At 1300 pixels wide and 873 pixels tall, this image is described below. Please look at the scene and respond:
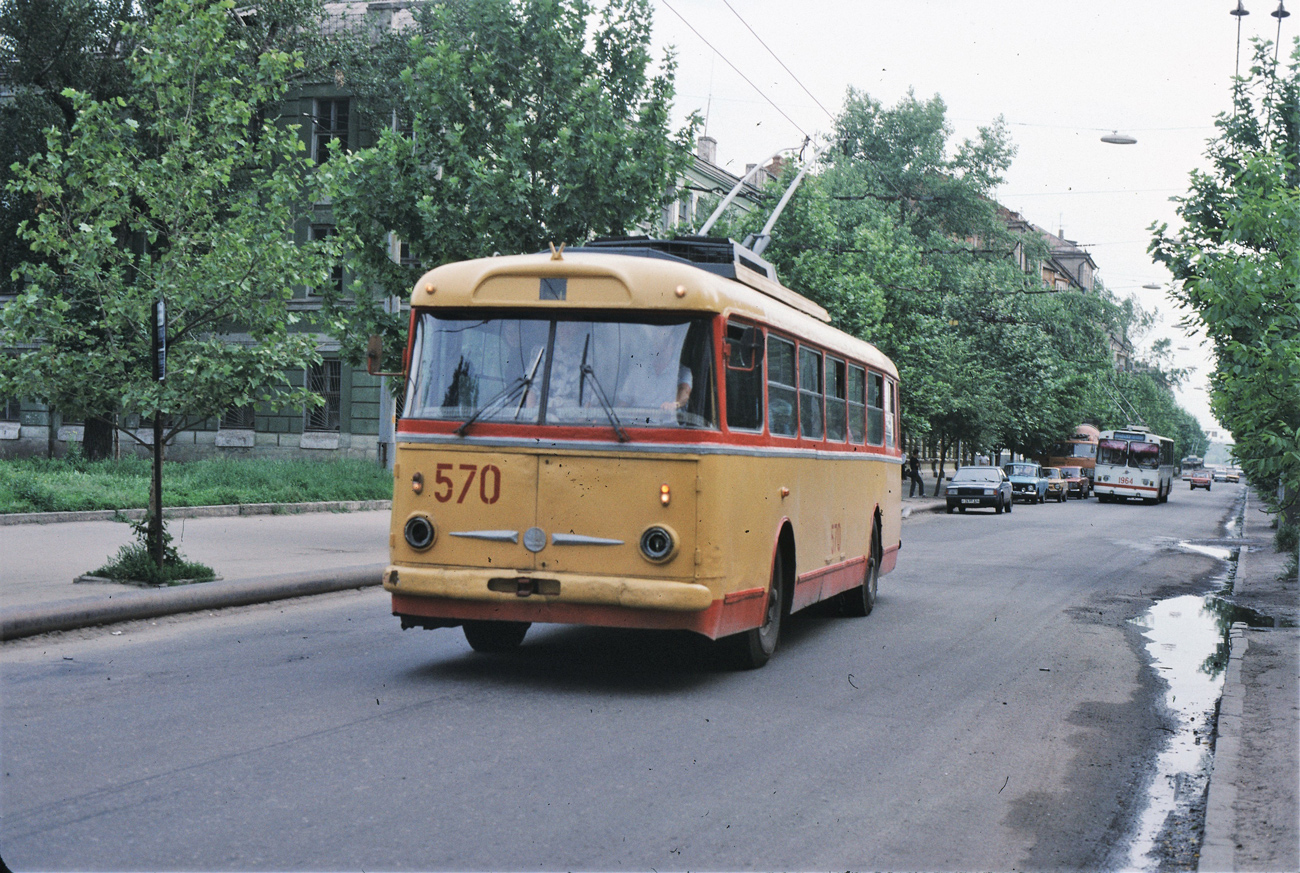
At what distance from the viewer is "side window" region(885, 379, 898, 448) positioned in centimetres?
1470

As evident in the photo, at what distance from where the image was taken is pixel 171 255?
41.7 feet

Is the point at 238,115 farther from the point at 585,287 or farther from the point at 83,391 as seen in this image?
the point at 585,287

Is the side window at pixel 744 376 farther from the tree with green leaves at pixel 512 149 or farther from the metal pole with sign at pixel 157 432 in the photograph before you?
the tree with green leaves at pixel 512 149

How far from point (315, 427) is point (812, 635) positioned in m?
30.1

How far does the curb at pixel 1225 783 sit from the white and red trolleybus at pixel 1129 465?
50.4 m

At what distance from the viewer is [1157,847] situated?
18.3 feet

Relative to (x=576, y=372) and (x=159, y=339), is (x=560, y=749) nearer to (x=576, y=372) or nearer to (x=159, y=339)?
(x=576, y=372)

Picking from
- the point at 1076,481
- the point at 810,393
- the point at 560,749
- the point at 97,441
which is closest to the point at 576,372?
the point at 560,749

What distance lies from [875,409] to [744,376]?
17.1 feet

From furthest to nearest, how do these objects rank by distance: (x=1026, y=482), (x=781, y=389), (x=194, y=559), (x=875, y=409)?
(x=1026, y=482), (x=194, y=559), (x=875, y=409), (x=781, y=389)

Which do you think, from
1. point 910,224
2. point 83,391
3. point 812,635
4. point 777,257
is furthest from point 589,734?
point 910,224

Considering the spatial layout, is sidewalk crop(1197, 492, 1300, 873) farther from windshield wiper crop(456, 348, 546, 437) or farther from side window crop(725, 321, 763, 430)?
windshield wiper crop(456, 348, 546, 437)

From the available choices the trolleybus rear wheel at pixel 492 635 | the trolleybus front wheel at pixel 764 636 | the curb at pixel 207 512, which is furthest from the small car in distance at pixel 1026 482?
the trolleybus rear wheel at pixel 492 635

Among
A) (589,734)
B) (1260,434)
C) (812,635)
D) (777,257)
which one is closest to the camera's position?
(589,734)
